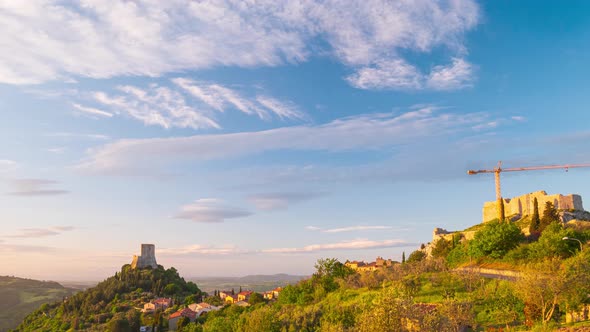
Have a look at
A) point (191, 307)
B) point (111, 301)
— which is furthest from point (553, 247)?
point (111, 301)

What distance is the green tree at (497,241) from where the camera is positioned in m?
73.8

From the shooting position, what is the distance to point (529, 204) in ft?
388

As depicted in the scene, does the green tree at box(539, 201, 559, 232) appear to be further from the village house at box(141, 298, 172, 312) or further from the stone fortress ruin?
the village house at box(141, 298, 172, 312)

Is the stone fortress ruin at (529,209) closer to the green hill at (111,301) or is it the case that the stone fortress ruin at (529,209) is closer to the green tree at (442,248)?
the green tree at (442,248)

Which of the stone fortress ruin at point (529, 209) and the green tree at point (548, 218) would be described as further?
the stone fortress ruin at point (529, 209)

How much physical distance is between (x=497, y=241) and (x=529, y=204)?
5297 cm

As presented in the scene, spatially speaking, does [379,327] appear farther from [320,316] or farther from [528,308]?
[320,316]

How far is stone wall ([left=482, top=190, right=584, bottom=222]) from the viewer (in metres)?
110

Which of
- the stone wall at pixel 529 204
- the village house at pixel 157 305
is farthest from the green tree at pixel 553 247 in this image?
the village house at pixel 157 305

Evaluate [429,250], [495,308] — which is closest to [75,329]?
[429,250]

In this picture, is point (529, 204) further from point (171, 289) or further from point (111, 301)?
point (111, 301)

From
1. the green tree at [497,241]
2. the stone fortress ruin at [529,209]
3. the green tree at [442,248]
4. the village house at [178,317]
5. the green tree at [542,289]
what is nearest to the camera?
the green tree at [542,289]

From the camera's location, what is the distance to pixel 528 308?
42.2 metres

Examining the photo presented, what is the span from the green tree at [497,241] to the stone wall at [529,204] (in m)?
Result: 41.4
